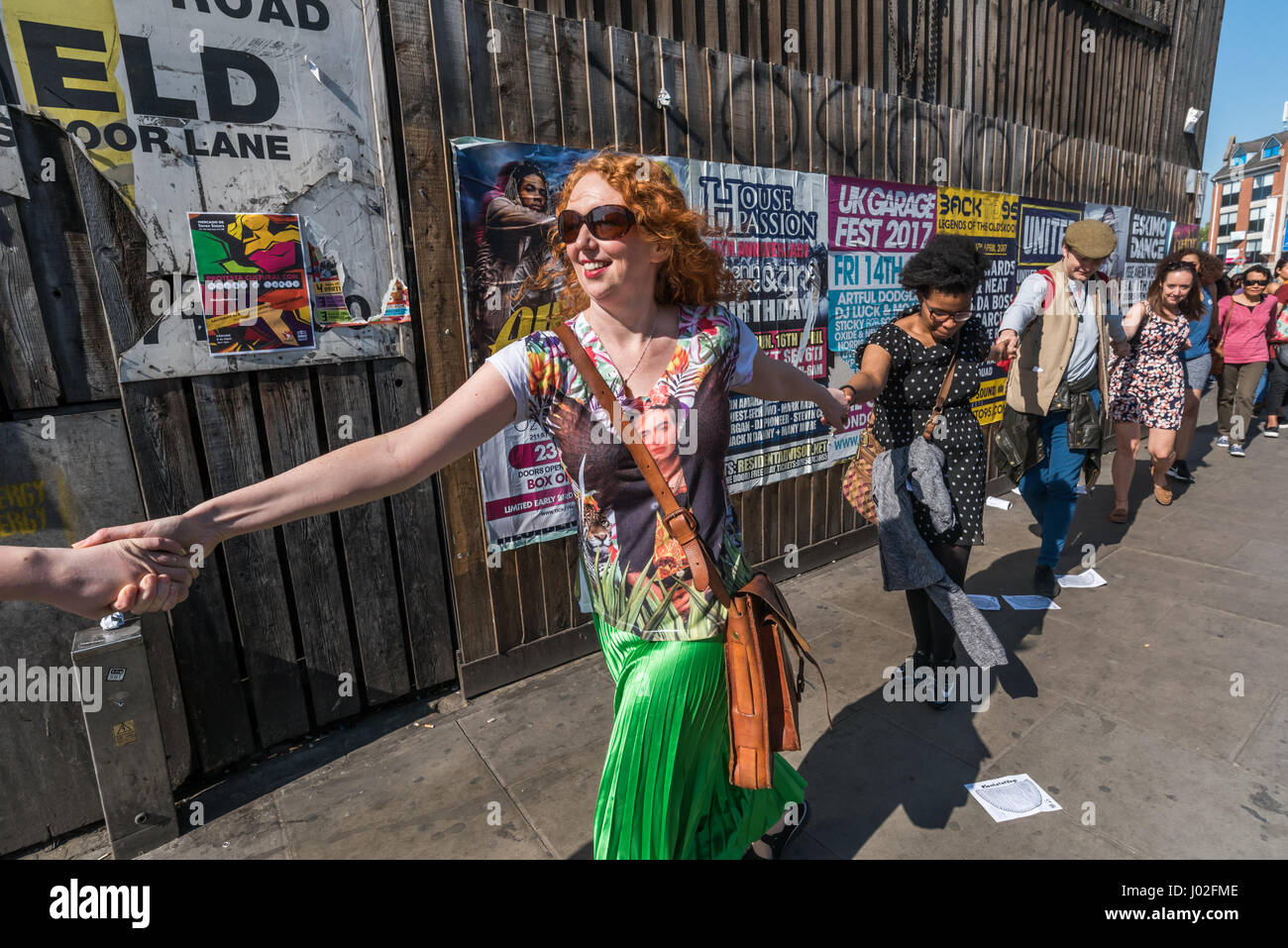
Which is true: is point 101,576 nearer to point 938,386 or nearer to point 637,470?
point 637,470

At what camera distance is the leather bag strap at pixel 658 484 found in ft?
5.54

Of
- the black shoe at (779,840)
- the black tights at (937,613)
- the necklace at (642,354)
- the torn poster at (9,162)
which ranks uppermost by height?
the torn poster at (9,162)

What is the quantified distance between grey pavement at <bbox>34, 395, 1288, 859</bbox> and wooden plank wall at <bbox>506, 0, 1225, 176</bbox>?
3.63 meters

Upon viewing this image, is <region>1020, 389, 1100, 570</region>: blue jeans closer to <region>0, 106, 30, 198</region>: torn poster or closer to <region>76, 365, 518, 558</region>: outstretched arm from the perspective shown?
<region>76, 365, 518, 558</region>: outstretched arm

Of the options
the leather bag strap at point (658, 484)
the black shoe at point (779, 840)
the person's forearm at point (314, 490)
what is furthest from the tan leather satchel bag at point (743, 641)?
the black shoe at point (779, 840)

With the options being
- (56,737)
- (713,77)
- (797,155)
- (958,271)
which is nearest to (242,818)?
(56,737)

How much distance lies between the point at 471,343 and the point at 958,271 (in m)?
2.26

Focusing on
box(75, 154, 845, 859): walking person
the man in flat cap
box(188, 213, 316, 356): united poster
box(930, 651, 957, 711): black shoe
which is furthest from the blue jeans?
box(188, 213, 316, 356): united poster

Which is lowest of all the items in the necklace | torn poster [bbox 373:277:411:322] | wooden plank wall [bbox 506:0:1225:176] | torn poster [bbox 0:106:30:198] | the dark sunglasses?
the necklace

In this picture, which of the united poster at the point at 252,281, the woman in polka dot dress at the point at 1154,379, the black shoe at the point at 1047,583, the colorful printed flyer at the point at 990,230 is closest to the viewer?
the united poster at the point at 252,281

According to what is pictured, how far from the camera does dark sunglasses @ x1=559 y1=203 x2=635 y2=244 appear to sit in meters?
1.71

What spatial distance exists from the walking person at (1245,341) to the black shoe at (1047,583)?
5460mm

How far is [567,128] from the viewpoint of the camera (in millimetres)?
3523

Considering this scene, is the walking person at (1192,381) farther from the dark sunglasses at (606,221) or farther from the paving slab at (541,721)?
the dark sunglasses at (606,221)
